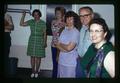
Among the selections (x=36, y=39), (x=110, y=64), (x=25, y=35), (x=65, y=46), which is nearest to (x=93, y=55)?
(x=110, y=64)

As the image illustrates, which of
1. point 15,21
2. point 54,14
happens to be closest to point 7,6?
point 15,21

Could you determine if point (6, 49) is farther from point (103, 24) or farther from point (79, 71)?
point (103, 24)

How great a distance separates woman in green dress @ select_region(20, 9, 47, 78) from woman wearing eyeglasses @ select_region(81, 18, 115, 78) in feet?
2.33

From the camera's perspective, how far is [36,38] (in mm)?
5965

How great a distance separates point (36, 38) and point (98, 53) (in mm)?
1045

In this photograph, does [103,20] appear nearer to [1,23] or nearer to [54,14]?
[54,14]

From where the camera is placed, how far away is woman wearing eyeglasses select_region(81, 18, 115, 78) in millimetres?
5840

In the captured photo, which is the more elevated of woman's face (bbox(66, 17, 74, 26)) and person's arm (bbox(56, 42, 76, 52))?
woman's face (bbox(66, 17, 74, 26))

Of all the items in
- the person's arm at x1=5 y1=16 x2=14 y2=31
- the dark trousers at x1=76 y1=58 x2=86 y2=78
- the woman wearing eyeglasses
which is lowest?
the dark trousers at x1=76 y1=58 x2=86 y2=78

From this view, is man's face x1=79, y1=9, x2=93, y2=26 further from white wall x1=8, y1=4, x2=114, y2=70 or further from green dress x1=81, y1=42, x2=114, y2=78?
green dress x1=81, y1=42, x2=114, y2=78

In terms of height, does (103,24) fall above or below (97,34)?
above

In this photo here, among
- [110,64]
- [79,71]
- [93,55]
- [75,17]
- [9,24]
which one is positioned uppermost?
[75,17]

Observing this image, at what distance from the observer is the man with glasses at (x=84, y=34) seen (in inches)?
232

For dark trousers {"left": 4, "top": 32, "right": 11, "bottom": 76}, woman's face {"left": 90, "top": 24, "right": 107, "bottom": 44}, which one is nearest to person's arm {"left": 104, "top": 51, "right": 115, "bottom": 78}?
woman's face {"left": 90, "top": 24, "right": 107, "bottom": 44}
